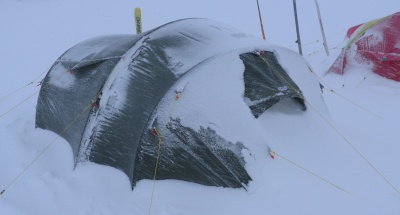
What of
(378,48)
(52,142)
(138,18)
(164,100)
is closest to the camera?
(164,100)

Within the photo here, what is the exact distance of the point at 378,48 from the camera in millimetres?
7547

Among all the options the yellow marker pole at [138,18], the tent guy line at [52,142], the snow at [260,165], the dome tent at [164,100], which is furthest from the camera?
the yellow marker pole at [138,18]

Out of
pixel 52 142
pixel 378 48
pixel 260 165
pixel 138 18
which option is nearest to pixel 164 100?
pixel 260 165

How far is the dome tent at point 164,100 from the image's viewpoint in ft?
12.9

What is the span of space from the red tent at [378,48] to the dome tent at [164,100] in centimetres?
374

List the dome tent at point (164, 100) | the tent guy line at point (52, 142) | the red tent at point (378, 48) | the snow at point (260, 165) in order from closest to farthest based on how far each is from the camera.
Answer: the snow at point (260, 165) < the dome tent at point (164, 100) < the tent guy line at point (52, 142) < the red tent at point (378, 48)

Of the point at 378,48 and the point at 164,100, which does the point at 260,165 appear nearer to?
the point at 164,100

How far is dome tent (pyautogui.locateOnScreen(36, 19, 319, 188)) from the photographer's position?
12.9 feet

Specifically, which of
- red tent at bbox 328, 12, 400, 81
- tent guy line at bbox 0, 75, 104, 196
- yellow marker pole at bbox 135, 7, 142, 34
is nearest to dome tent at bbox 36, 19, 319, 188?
tent guy line at bbox 0, 75, 104, 196

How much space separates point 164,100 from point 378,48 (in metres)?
6.09

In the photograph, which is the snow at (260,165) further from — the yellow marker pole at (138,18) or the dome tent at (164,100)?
the yellow marker pole at (138,18)

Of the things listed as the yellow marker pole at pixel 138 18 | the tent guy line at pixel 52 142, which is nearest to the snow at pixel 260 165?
the tent guy line at pixel 52 142

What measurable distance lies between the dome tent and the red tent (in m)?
3.74

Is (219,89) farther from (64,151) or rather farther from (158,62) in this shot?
(64,151)
